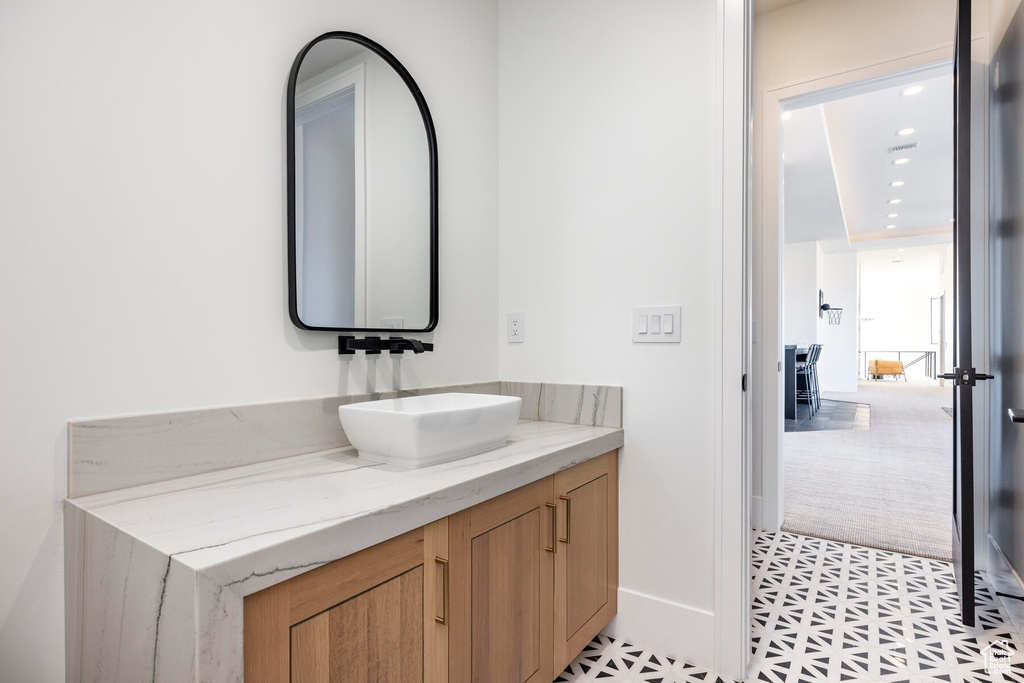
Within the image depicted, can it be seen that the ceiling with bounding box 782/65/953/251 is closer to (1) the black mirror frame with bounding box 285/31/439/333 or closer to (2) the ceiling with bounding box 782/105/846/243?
(2) the ceiling with bounding box 782/105/846/243

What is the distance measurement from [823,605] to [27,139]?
2.62 m

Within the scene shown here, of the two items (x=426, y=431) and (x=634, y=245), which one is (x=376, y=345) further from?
(x=634, y=245)

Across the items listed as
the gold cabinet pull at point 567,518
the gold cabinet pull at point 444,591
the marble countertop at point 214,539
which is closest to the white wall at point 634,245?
the gold cabinet pull at point 567,518

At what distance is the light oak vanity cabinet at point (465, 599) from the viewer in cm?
81

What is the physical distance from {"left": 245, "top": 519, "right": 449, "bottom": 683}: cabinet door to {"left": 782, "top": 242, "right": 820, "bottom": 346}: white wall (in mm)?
8594

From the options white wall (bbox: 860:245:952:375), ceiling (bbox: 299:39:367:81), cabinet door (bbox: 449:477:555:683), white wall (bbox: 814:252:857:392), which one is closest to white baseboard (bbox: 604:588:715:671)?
cabinet door (bbox: 449:477:555:683)

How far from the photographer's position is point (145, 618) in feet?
2.56

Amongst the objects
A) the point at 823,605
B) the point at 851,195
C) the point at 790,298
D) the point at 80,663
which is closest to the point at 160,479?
the point at 80,663

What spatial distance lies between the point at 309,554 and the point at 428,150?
134 cm

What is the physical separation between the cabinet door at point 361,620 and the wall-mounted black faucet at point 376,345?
0.60m

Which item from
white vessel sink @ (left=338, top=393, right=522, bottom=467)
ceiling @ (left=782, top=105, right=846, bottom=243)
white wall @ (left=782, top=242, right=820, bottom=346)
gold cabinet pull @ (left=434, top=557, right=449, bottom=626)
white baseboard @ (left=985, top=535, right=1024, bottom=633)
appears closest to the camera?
gold cabinet pull @ (left=434, top=557, right=449, bottom=626)

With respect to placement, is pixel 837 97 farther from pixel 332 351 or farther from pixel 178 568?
pixel 178 568

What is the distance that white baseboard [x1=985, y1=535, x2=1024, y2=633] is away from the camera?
5.71ft

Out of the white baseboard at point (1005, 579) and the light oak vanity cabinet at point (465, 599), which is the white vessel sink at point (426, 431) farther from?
the white baseboard at point (1005, 579)
